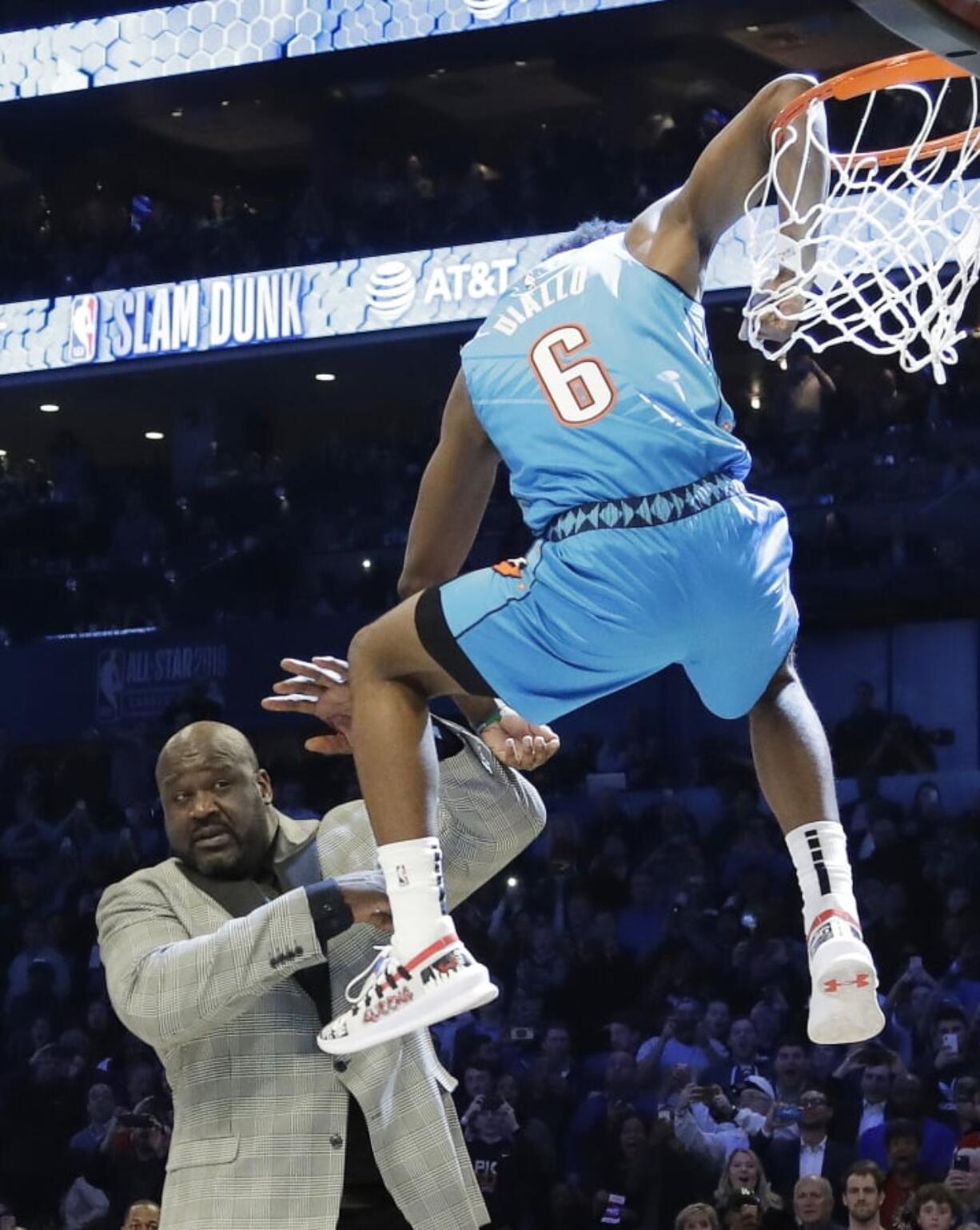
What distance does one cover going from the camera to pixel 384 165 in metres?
14.9

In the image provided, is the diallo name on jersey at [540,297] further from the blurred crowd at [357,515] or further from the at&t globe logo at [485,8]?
the at&t globe logo at [485,8]

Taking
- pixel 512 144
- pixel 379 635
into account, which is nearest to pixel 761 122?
pixel 379 635

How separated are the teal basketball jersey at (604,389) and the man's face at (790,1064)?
557 cm

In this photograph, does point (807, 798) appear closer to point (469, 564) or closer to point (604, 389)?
point (604, 389)

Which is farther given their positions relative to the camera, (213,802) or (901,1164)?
(901,1164)

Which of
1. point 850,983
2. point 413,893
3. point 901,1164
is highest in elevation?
point 413,893

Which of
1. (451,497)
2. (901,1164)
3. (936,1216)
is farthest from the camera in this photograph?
(901,1164)

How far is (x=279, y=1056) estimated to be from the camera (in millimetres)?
3488

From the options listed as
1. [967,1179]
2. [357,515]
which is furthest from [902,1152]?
[357,515]

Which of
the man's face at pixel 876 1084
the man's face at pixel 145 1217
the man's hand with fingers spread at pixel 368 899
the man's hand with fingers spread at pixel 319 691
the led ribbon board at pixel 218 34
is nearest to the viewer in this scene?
the man's hand with fingers spread at pixel 319 691

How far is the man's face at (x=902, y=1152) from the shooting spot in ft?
23.0

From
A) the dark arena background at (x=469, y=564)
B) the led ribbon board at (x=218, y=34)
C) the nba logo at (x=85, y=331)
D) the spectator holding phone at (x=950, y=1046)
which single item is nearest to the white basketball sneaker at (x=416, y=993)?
the dark arena background at (x=469, y=564)

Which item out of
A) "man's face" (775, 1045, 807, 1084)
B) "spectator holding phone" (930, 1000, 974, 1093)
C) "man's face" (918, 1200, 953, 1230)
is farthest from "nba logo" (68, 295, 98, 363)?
"man's face" (918, 1200, 953, 1230)

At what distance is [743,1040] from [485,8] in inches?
292
